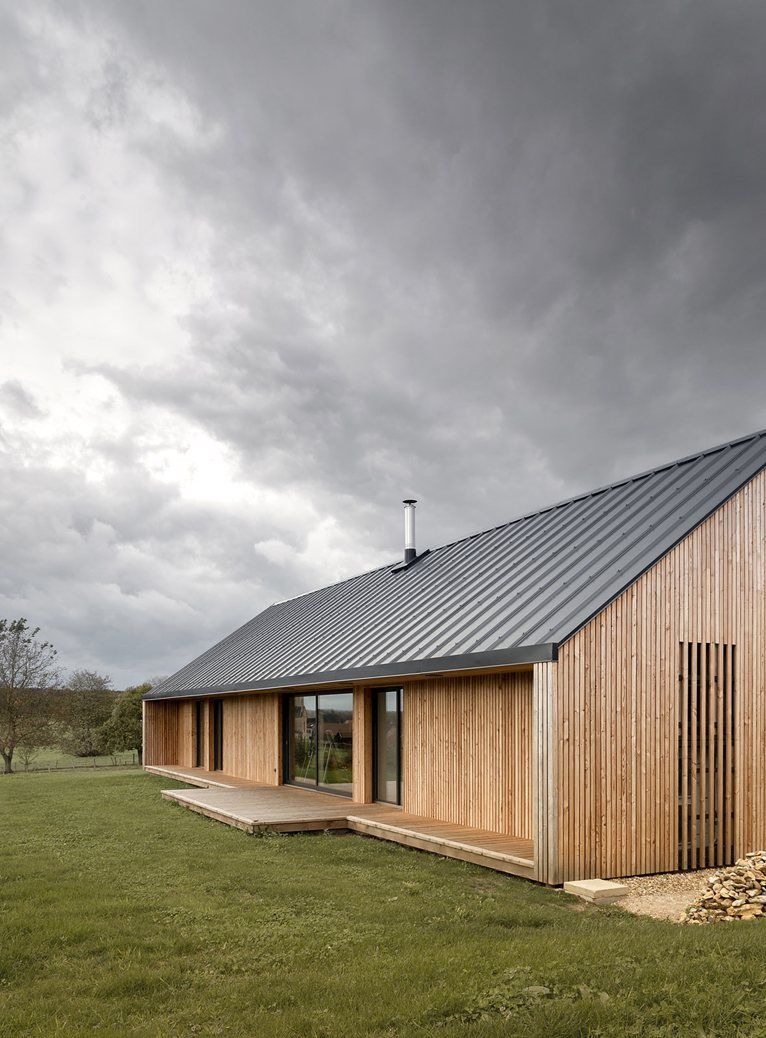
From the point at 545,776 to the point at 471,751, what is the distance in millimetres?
2948

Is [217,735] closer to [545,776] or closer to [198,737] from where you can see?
[198,737]

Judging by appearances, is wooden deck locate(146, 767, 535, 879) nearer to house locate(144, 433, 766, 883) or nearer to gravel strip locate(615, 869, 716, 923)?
house locate(144, 433, 766, 883)

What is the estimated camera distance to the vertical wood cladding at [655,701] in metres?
8.56

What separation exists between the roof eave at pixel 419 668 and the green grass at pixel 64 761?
22154mm

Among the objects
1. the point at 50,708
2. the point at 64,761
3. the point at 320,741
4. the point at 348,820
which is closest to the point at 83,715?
the point at 50,708

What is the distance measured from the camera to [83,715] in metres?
36.7

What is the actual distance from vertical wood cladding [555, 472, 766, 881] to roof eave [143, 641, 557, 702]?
40 centimetres

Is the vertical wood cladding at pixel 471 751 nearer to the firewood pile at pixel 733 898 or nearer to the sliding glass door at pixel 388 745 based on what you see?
the sliding glass door at pixel 388 745

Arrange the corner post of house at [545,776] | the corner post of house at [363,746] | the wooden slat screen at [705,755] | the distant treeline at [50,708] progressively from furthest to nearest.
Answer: the distant treeline at [50,708], the corner post of house at [363,746], the wooden slat screen at [705,755], the corner post of house at [545,776]

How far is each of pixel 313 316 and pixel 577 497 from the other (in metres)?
7.88

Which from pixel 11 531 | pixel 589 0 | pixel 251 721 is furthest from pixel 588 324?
pixel 11 531

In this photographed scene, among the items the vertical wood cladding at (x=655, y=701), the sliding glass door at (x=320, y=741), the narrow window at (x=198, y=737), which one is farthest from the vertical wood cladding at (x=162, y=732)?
the vertical wood cladding at (x=655, y=701)

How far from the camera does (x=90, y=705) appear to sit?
3712cm

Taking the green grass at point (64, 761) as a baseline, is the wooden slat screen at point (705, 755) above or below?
above
